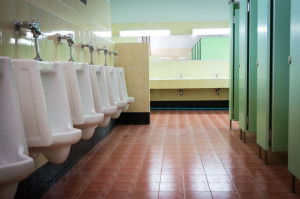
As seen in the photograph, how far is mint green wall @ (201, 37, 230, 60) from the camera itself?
7.25 meters

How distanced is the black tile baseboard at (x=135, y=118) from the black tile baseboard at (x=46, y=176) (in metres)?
1.84

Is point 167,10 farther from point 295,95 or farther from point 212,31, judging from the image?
point 295,95

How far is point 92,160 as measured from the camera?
317cm

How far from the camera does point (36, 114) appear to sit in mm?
1688

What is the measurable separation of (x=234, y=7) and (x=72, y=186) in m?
3.29

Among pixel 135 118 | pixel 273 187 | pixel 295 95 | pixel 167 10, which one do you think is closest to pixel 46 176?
pixel 273 187

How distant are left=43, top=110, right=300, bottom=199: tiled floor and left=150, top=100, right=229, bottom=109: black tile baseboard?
8.79ft

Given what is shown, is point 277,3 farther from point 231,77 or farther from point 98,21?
point 98,21

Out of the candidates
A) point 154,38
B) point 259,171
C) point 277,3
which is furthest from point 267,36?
point 154,38

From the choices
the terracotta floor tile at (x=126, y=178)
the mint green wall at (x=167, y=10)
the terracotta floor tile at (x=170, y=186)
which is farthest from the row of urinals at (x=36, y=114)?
the mint green wall at (x=167, y=10)

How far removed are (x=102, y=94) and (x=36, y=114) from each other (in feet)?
4.71

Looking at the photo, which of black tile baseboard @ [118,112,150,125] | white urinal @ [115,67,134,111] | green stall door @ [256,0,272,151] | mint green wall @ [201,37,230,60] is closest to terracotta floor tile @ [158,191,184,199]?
green stall door @ [256,0,272,151]

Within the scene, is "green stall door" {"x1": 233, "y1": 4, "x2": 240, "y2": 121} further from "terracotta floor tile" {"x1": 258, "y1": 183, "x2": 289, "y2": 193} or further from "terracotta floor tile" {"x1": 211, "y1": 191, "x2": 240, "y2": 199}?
"terracotta floor tile" {"x1": 211, "y1": 191, "x2": 240, "y2": 199}

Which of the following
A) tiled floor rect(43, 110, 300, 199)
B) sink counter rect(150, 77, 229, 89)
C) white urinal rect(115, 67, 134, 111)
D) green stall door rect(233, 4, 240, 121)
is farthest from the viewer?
sink counter rect(150, 77, 229, 89)
